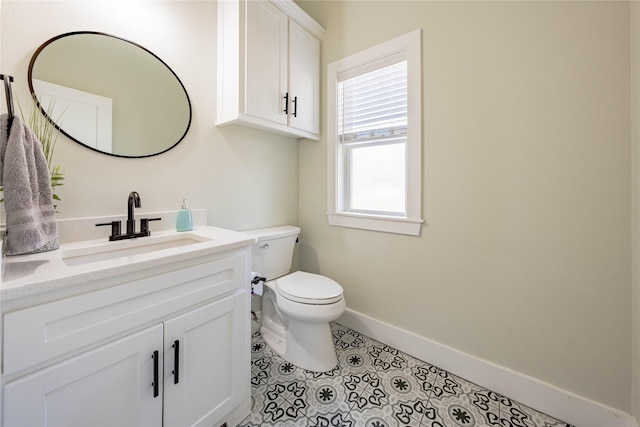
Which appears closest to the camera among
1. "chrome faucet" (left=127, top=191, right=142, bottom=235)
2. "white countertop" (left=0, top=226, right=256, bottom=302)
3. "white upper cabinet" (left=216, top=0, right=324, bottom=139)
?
"white countertop" (left=0, top=226, right=256, bottom=302)

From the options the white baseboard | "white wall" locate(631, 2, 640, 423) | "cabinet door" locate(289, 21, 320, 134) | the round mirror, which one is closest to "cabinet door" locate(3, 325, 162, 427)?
the round mirror

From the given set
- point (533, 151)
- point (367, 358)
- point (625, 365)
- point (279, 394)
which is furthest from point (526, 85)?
point (279, 394)

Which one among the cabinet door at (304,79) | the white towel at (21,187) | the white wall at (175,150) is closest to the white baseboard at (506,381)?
the white wall at (175,150)

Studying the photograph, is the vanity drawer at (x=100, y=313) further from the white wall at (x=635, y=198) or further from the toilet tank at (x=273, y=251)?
the white wall at (x=635, y=198)

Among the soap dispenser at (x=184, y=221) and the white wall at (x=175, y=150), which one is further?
the soap dispenser at (x=184, y=221)

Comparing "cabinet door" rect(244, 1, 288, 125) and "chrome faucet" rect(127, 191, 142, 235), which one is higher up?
"cabinet door" rect(244, 1, 288, 125)

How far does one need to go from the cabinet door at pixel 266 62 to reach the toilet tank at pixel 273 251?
77 cm

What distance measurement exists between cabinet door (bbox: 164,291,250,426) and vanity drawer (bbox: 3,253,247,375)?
3.0 inches

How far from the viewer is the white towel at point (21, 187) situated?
0.84 metres

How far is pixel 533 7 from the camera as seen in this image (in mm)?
1229

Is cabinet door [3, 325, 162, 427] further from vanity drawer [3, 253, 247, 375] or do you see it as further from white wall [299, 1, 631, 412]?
white wall [299, 1, 631, 412]

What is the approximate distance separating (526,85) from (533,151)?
12.9 inches

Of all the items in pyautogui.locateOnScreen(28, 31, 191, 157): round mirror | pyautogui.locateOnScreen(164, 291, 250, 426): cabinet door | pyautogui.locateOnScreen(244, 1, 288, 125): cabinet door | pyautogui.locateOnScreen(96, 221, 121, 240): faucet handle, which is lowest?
pyautogui.locateOnScreen(164, 291, 250, 426): cabinet door

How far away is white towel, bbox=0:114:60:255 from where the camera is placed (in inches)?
33.0
